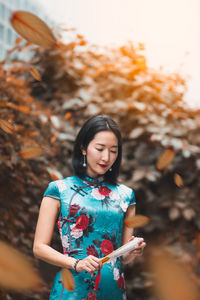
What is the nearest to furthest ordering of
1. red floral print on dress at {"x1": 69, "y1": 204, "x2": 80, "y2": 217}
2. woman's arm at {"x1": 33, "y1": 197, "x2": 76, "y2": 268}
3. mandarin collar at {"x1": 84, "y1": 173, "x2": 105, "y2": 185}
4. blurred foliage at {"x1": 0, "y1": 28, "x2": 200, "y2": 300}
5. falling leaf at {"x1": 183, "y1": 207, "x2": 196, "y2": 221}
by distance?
woman's arm at {"x1": 33, "y1": 197, "x2": 76, "y2": 268}, red floral print on dress at {"x1": 69, "y1": 204, "x2": 80, "y2": 217}, mandarin collar at {"x1": 84, "y1": 173, "x2": 105, "y2": 185}, blurred foliage at {"x1": 0, "y1": 28, "x2": 200, "y2": 300}, falling leaf at {"x1": 183, "y1": 207, "x2": 196, "y2": 221}

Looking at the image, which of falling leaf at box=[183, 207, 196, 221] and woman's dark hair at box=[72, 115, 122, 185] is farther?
falling leaf at box=[183, 207, 196, 221]

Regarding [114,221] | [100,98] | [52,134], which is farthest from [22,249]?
[100,98]

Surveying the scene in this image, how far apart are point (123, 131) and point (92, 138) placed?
116cm

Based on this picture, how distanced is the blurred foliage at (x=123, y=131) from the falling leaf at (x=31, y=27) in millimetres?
798

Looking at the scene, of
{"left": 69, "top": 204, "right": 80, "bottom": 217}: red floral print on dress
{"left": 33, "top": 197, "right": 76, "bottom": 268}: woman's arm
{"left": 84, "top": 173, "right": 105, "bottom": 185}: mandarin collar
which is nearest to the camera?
{"left": 33, "top": 197, "right": 76, "bottom": 268}: woman's arm

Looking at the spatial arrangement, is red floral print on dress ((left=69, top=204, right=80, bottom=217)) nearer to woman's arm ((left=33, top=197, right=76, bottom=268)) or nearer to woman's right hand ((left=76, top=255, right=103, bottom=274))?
woman's arm ((left=33, top=197, right=76, bottom=268))

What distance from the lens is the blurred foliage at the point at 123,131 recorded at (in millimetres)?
1698

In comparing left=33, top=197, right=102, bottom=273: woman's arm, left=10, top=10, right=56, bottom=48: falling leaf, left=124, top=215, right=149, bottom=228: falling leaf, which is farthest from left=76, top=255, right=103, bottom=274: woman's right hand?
left=10, top=10, right=56, bottom=48: falling leaf

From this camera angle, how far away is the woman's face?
3.71 feet

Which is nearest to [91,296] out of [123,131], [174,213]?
[174,213]

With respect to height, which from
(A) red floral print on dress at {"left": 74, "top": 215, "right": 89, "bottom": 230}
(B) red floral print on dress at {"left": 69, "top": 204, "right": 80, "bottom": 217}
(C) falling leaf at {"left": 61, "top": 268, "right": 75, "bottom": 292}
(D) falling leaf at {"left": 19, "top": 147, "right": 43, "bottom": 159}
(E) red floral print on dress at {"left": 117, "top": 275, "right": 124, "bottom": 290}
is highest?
(D) falling leaf at {"left": 19, "top": 147, "right": 43, "bottom": 159}

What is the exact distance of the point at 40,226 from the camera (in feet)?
3.46

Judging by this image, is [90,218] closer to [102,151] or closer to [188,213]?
[102,151]

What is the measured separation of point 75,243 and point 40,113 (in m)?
1.07
